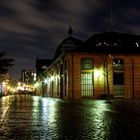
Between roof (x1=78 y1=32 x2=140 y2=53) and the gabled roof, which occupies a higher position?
the gabled roof

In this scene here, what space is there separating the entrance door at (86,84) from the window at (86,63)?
0.95 meters

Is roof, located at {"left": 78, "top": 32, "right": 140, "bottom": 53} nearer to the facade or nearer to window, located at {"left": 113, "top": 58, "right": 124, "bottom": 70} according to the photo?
the facade

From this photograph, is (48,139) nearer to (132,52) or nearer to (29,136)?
(29,136)

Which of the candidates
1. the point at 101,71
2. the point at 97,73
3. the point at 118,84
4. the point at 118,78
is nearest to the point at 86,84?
the point at 97,73

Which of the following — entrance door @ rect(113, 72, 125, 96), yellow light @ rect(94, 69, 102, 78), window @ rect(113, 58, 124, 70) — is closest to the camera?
yellow light @ rect(94, 69, 102, 78)

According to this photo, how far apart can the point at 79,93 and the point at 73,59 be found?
463 cm

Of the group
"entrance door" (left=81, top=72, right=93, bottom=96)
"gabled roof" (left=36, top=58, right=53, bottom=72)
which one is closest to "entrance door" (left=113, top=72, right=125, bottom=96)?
"entrance door" (left=81, top=72, right=93, bottom=96)

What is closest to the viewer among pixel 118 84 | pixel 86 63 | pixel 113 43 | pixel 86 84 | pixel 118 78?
pixel 86 84

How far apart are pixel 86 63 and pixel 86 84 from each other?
2.87 meters

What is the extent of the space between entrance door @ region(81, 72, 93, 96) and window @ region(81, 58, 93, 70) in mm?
948

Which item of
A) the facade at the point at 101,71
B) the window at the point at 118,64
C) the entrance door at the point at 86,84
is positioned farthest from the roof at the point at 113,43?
the entrance door at the point at 86,84

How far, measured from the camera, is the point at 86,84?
45.8 m

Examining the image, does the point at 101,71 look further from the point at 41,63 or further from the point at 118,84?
the point at 41,63

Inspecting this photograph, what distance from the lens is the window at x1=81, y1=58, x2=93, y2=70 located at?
46031mm
